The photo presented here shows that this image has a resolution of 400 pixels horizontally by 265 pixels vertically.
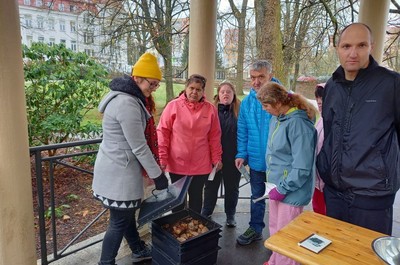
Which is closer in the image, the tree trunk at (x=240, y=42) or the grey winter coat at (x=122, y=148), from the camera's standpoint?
the grey winter coat at (x=122, y=148)

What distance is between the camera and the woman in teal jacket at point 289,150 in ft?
6.43

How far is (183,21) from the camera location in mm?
7973

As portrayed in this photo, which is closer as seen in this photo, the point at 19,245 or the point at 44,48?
the point at 19,245

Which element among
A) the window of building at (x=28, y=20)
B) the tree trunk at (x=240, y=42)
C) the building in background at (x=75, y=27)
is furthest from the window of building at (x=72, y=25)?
the tree trunk at (x=240, y=42)

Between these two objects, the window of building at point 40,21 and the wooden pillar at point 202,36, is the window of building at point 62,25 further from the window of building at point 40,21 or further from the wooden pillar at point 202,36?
the wooden pillar at point 202,36

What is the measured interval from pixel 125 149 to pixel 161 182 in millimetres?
352

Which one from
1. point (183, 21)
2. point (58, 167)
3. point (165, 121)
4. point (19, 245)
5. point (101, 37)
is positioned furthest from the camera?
point (101, 37)

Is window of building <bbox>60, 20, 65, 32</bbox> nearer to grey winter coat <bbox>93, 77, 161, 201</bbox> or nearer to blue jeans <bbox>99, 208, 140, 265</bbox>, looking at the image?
grey winter coat <bbox>93, 77, 161, 201</bbox>

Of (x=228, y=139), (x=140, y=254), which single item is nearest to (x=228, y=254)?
(x=140, y=254)

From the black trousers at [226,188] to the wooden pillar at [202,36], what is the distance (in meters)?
0.88

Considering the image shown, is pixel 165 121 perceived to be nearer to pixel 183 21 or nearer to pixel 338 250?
pixel 338 250

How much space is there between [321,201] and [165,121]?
1.52 m

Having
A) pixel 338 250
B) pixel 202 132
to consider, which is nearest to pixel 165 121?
pixel 202 132

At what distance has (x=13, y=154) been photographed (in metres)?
2.02
